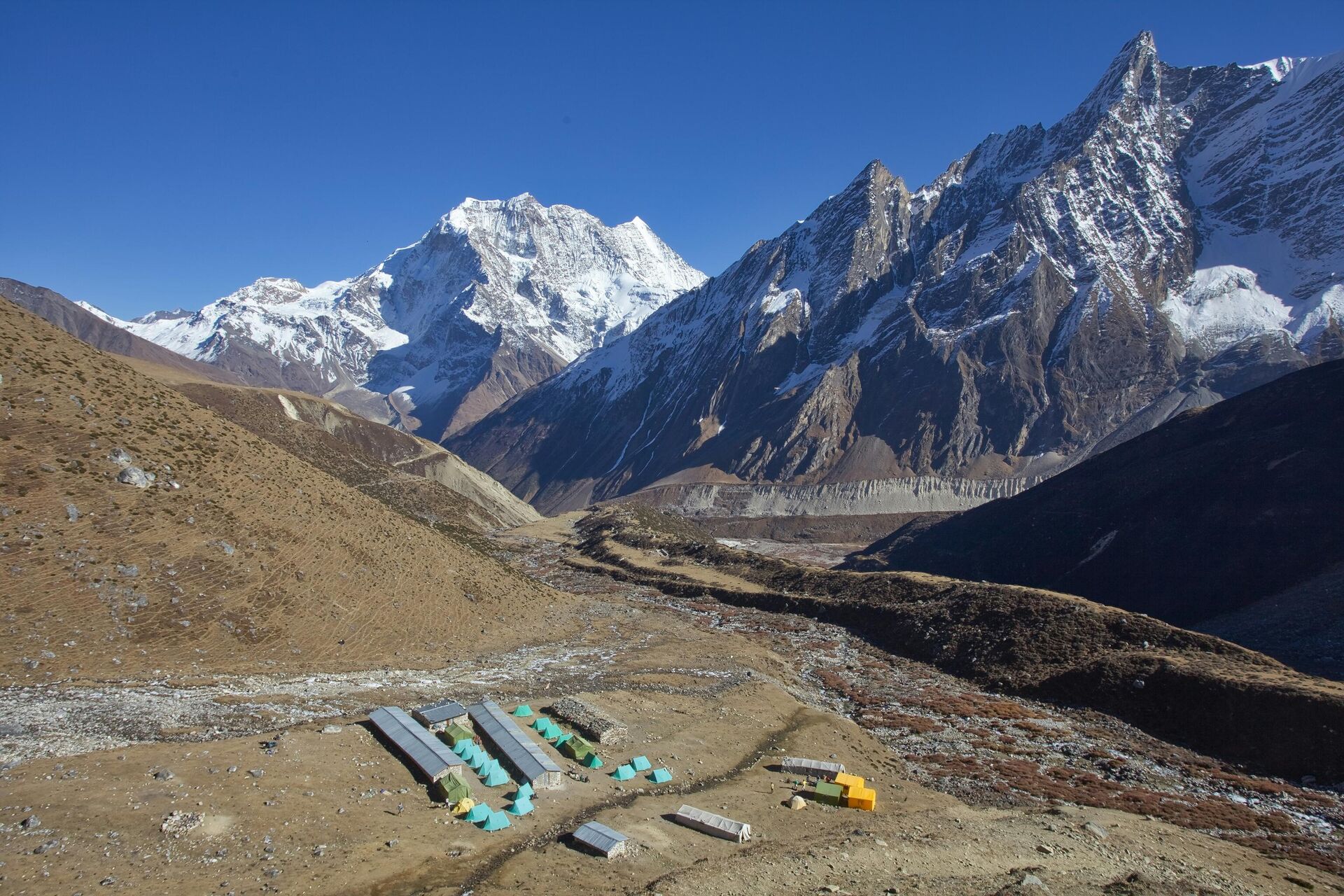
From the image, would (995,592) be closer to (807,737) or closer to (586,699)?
(807,737)

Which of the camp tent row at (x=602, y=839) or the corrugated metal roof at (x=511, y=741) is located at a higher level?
the corrugated metal roof at (x=511, y=741)

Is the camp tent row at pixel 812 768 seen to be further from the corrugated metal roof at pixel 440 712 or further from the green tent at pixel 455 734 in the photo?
the corrugated metal roof at pixel 440 712

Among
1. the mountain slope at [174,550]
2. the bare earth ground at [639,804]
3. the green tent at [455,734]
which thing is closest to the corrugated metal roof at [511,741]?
the green tent at [455,734]

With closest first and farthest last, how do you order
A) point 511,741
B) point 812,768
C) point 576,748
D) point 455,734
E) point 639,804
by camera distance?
point 639,804, point 511,741, point 455,734, point 576,748, point 812,768

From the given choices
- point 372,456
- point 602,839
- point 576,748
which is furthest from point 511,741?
point 372,456

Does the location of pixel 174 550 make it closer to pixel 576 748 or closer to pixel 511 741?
pixel 511 741

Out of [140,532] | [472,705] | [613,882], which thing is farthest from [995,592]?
[140,532]
